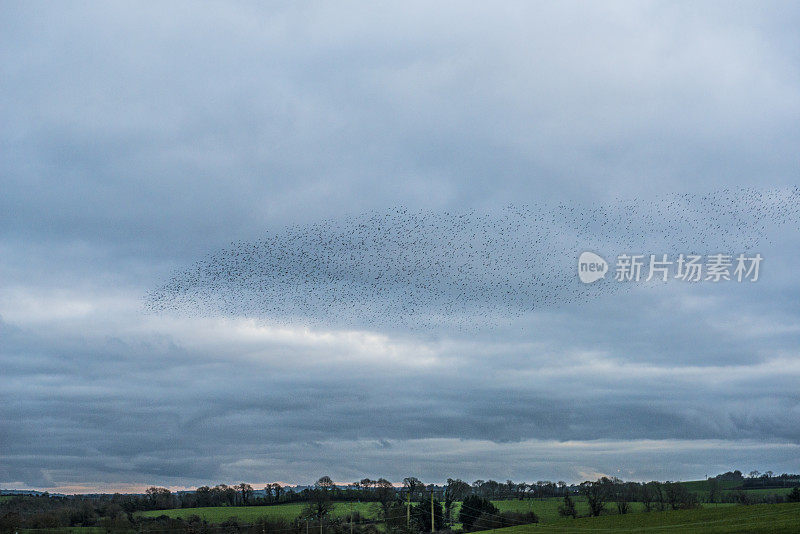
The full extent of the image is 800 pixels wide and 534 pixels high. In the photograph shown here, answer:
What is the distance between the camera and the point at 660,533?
98.5m

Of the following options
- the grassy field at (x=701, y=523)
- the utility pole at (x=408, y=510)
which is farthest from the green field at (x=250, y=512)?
the grassy field at (x=701, y=523)

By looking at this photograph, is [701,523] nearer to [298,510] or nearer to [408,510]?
[408,510]

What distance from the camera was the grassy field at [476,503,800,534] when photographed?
85.1m

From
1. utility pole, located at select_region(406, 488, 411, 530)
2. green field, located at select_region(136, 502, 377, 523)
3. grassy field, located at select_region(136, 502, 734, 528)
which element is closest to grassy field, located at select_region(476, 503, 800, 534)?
utility pole, located at select_region(406, 488, 411, 530)

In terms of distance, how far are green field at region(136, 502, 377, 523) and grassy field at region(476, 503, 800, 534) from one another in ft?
151

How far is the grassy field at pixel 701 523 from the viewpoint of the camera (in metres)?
85.1

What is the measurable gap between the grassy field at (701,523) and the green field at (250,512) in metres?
46.0

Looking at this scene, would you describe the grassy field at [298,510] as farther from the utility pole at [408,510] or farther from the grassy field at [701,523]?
the grassy field at [701,523]

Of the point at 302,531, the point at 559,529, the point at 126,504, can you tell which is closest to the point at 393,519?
the point at 302,531

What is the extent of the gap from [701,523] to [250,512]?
353ft

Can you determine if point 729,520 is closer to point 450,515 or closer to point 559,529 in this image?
point 559,529

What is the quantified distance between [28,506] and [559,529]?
119837 mm

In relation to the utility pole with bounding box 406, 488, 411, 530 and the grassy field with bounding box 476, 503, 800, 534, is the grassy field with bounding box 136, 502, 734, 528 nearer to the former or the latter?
the utility pole with bounding box 406, 488, 411, 530

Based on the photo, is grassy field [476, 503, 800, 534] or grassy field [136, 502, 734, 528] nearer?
grassy field [476, 503, 800, 534]
